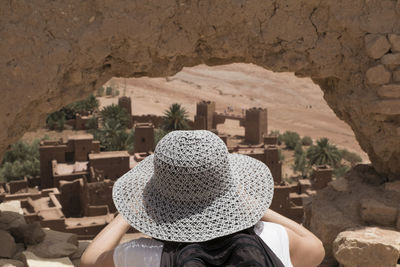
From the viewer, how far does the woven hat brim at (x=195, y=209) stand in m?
1.60

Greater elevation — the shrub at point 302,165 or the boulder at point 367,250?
the boulder at point 367,250

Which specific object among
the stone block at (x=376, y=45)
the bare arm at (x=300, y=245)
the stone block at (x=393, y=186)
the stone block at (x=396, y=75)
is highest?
the stone block at (x=376, y=45)

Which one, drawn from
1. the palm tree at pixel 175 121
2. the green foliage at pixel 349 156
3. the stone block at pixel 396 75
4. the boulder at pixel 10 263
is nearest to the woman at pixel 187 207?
the boulder at pixel 10 263

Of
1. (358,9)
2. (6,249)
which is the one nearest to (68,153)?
(6,249)

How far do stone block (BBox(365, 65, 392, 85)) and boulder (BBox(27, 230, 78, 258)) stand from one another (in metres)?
3.70

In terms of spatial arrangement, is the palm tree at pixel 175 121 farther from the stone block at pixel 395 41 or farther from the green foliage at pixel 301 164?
the stone block at pixel 395 41

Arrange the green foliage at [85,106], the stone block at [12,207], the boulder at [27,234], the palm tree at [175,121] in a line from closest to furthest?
1. the boulder at [27,234]
2. the stone block at [12,207]
3. the palm tree at [175,121]
4. the green foliage at [85,106]

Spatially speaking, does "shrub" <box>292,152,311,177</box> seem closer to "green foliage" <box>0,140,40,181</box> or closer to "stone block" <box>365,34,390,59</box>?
"green foliage" <box>0,140,40,181</box>

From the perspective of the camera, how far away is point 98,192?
484 inches

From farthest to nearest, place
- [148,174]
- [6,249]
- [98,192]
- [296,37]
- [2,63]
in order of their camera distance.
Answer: [98,192] < [296,37] < [6,249] < [2,63] < [148,174]

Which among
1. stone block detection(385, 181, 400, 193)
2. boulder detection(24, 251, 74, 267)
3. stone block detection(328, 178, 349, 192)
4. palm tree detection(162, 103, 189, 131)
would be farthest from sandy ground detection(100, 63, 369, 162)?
boulder detection(24, 251, 74, 267)

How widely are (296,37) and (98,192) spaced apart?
27.7ft

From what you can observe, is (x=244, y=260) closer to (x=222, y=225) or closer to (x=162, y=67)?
(x=222, y=225)

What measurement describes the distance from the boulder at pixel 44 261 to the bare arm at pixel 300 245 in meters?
3.49
